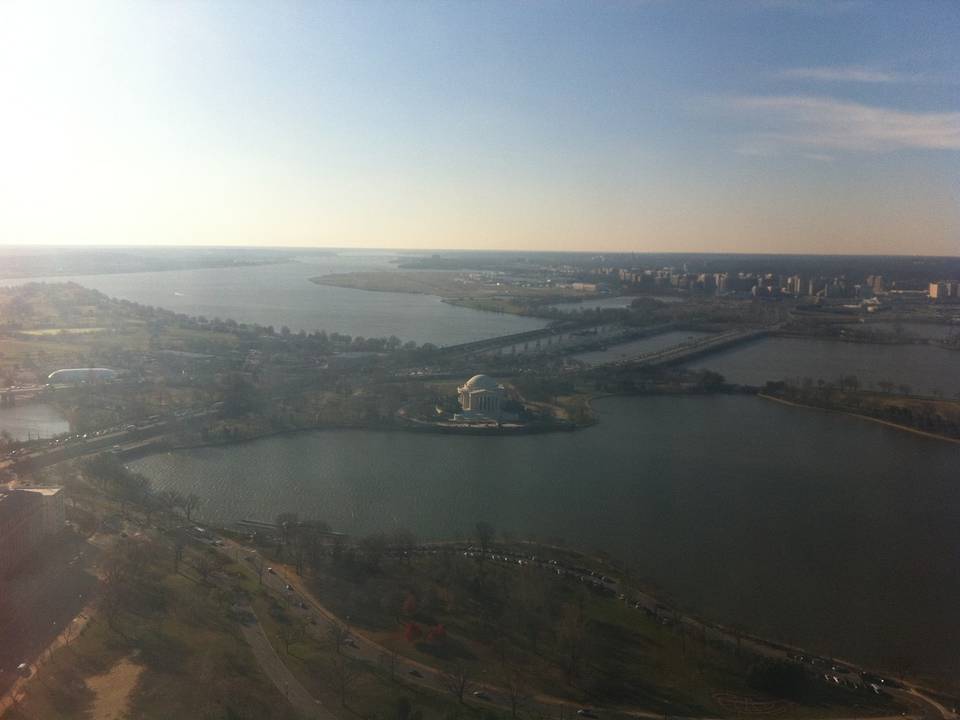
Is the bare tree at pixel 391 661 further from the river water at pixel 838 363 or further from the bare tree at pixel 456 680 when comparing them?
the river water at pixel 838 363

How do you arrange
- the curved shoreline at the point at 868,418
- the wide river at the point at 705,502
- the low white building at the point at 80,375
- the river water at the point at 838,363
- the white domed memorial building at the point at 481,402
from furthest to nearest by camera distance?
the river water at the point at 838,363 → the low white building at the point at 80,375 → the white domed memorial building at the point at 481,402 → the curved shoreline at the point at 868,418 → the wide river at the point at 705,502


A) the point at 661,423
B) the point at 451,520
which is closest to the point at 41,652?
the point at 451,520

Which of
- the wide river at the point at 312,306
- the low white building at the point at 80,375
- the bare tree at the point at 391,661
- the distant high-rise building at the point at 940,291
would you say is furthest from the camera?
the distant high-rise building at the point at 940,291

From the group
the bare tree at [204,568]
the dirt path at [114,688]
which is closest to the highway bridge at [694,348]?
the bare tree at [204,568]

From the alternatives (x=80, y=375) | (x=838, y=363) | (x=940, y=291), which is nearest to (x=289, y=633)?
(x=80, y=375)

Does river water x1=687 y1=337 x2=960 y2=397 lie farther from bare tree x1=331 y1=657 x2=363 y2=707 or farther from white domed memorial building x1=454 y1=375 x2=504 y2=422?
bare tree x1=331 y1=657 x2=363 y2=707

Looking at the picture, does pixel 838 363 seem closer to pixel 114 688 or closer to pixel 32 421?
pixel 32 421
